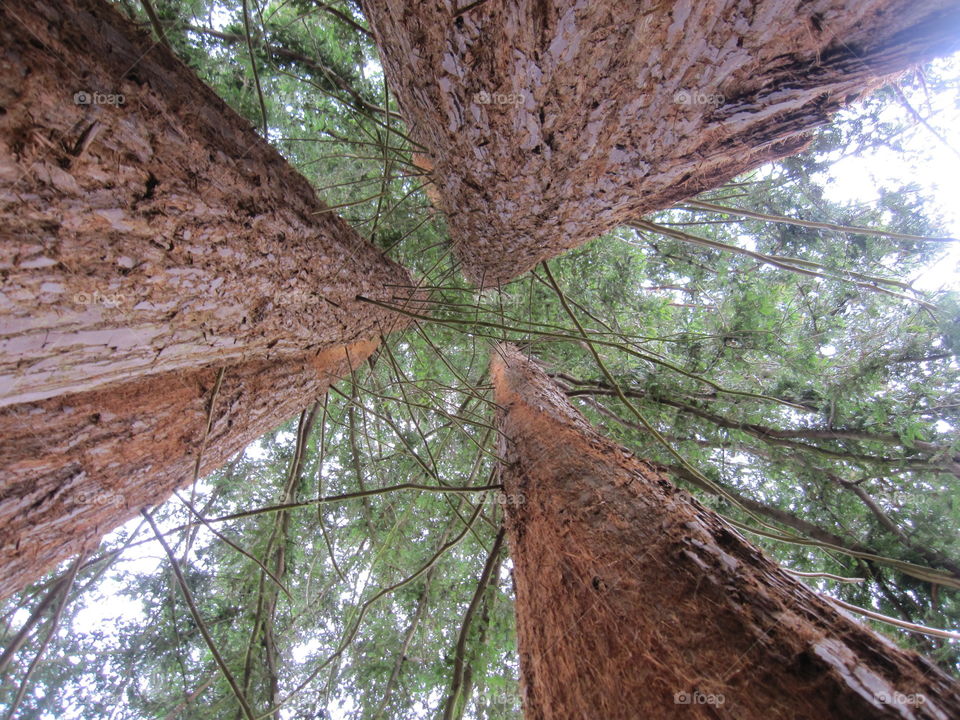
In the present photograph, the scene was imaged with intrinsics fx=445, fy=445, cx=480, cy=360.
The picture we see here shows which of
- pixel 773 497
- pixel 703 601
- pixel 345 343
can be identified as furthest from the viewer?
pixel 773 497

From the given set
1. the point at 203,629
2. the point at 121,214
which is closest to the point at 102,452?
the point at 203,629

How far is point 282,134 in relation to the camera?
3.16m

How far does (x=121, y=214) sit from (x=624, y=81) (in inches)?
41.8

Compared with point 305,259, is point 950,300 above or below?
above

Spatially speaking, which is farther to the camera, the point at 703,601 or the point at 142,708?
the point at 142,708

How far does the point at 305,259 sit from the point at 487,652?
6.81 ft

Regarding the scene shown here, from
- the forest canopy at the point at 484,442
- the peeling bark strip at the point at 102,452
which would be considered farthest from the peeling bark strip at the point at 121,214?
the forest canopy at the point at 484,442

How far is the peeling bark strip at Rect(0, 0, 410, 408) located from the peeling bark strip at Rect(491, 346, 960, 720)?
1033 mm

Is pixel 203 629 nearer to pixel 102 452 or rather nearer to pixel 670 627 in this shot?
pixel 102 452

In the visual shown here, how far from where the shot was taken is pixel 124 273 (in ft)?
2.92

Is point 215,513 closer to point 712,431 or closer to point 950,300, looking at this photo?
point 712,431

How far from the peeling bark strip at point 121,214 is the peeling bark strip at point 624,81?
0.55 metres

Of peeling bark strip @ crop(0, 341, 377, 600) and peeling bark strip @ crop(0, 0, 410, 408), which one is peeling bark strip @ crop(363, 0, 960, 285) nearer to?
peeling bark strip @ crop(0, 0, 410, 408)

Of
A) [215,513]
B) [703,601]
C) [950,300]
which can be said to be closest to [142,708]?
[215,513]
